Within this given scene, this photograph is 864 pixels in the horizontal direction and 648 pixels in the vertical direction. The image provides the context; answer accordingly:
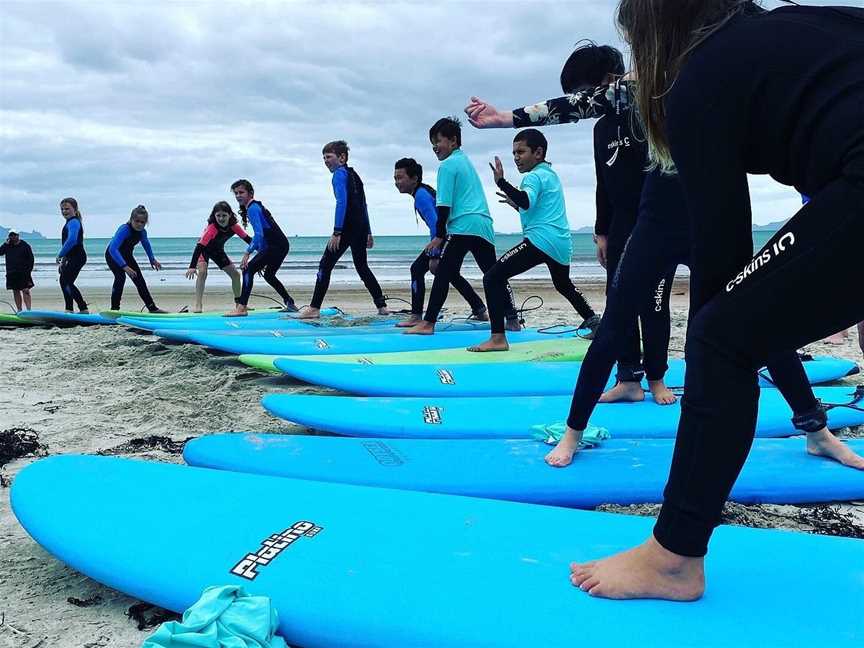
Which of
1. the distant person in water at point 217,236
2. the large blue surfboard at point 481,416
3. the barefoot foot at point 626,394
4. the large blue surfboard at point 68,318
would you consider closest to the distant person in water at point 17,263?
the large blue surfboard at point 68,318

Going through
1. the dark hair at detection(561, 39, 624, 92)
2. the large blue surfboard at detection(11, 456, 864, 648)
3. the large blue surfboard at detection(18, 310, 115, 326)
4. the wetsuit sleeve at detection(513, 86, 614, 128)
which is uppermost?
the dark hair at detection(561, 39, 624, 92)

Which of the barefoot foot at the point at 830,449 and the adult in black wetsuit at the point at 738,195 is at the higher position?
the adult in black wetsuit at the point at 738,195

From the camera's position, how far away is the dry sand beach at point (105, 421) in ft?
6.17

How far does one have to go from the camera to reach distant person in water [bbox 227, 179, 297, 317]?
28.0 ft

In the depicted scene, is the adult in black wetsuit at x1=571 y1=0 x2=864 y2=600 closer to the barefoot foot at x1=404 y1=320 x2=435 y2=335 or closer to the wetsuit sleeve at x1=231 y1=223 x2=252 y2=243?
the barefoot foot at x1=404 y1=320 x2=435 y2=335

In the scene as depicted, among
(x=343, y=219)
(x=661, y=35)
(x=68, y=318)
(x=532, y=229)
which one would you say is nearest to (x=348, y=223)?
(x=343, y=219)

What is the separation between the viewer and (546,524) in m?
2.09

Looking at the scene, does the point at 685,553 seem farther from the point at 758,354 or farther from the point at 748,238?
the point at 748,238

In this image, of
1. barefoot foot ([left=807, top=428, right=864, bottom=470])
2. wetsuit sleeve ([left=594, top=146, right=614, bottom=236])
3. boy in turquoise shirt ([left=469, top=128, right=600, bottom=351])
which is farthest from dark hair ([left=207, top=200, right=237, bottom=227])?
barefoot foot ([left=807, top=428, right=864, bottom=470])

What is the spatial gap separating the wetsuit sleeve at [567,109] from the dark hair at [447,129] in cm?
342

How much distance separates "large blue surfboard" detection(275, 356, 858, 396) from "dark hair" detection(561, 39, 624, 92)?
1723 mm

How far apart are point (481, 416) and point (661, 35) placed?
2.27 metres

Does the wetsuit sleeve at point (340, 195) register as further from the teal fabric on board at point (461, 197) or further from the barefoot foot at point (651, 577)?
the barefoot foot at point (651, 577)

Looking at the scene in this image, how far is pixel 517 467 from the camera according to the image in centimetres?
275
